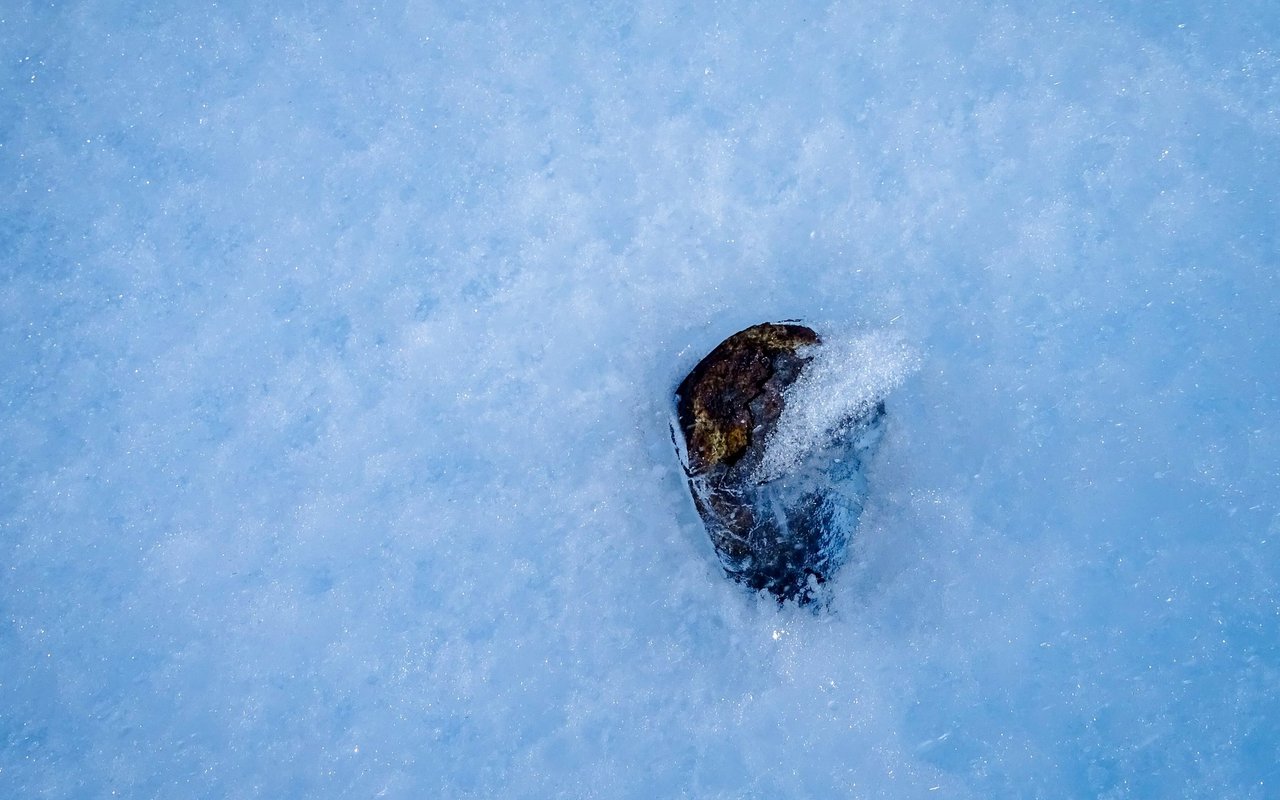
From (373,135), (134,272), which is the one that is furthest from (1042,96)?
(134,272)

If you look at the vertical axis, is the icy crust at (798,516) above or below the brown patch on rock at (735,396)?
below

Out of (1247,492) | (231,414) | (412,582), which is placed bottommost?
(1247,492)

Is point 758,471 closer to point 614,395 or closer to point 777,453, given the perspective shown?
point 777,453

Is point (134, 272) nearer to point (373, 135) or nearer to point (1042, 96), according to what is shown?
point (373, 135)

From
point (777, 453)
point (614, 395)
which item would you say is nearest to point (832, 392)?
point (777, 453)
